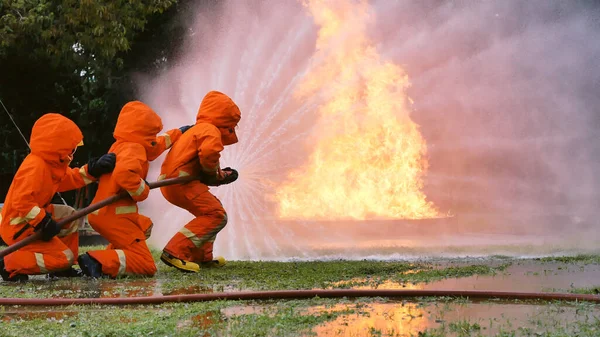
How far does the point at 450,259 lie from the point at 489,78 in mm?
8019

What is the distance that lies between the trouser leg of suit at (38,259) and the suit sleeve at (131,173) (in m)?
0.94

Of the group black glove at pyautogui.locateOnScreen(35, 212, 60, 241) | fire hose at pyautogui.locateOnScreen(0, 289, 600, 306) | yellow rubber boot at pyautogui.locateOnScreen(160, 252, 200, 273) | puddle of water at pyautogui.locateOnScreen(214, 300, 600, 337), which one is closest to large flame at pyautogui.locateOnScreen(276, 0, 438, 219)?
yellow rubber boot at pyautogui.locateOnScreen(160, 252, 200, 273)

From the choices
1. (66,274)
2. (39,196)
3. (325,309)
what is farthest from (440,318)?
(66,274)

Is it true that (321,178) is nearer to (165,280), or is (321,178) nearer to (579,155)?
(165,280)

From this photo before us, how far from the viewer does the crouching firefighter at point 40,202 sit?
8.68 metres

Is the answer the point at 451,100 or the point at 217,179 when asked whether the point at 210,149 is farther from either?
the point at 451,100

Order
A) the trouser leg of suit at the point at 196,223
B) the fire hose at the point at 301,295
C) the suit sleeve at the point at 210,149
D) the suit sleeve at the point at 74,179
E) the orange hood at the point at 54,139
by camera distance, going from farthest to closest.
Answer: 1. the trouser leg of suit at the point at 196,223
2. the suit sleeve at the point at 210,149
3. the suit sleeve at the point at 74,179
4. the orange hood at the point at 54,139
5. the fire hose at the point at 301,295

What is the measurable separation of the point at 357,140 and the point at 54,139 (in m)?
5.92

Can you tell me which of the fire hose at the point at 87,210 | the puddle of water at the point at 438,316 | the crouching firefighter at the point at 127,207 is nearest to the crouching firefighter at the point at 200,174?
the fire hose at the point at 87,210

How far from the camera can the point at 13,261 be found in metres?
8.95

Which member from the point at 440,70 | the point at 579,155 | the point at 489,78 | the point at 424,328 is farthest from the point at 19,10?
the point at 424,328

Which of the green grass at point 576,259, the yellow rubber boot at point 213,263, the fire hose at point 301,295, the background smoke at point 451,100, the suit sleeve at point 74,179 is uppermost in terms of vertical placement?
the background smoke at point 451,100

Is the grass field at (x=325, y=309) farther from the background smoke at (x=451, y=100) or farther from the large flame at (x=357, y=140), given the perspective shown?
the large flame at (x=357, y=140)

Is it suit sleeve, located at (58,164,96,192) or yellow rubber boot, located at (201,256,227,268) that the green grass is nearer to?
yellow rubber boot, located at (201,256,227,268)
